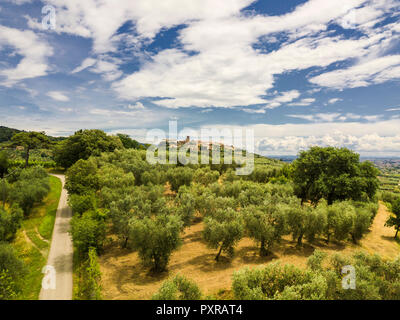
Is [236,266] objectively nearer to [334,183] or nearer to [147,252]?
[147,252]

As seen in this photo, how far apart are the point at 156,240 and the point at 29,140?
68.9 m

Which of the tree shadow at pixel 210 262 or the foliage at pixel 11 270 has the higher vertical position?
the foliage at pixel 11 270

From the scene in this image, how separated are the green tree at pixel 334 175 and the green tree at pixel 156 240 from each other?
33.2 meters

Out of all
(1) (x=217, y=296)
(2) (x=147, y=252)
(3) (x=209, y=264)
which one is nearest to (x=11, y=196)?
(2) (x=147, y=252)

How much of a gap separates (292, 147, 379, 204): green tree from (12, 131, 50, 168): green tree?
82411 millimetres

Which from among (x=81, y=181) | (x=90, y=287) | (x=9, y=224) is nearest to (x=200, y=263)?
(x=90, y=287)

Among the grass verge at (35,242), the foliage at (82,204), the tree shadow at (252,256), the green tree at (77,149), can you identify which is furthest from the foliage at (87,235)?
the green tree at (77,149)

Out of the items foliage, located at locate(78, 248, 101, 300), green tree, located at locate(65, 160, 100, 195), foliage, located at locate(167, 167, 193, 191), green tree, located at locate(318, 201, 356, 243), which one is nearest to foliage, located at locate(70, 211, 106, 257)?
foliage, located at locate(78, 248, 101, 300)

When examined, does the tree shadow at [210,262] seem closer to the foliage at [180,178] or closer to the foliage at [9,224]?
the foliage at [180,178]

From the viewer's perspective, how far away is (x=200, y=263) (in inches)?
1094

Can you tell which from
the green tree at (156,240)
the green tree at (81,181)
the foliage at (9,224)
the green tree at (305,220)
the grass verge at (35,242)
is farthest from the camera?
the green tree at (81,181)

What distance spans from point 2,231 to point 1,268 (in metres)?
13.1

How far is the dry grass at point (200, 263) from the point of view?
22.5 metres

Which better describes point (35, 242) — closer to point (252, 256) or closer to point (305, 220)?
point (252, 256)
